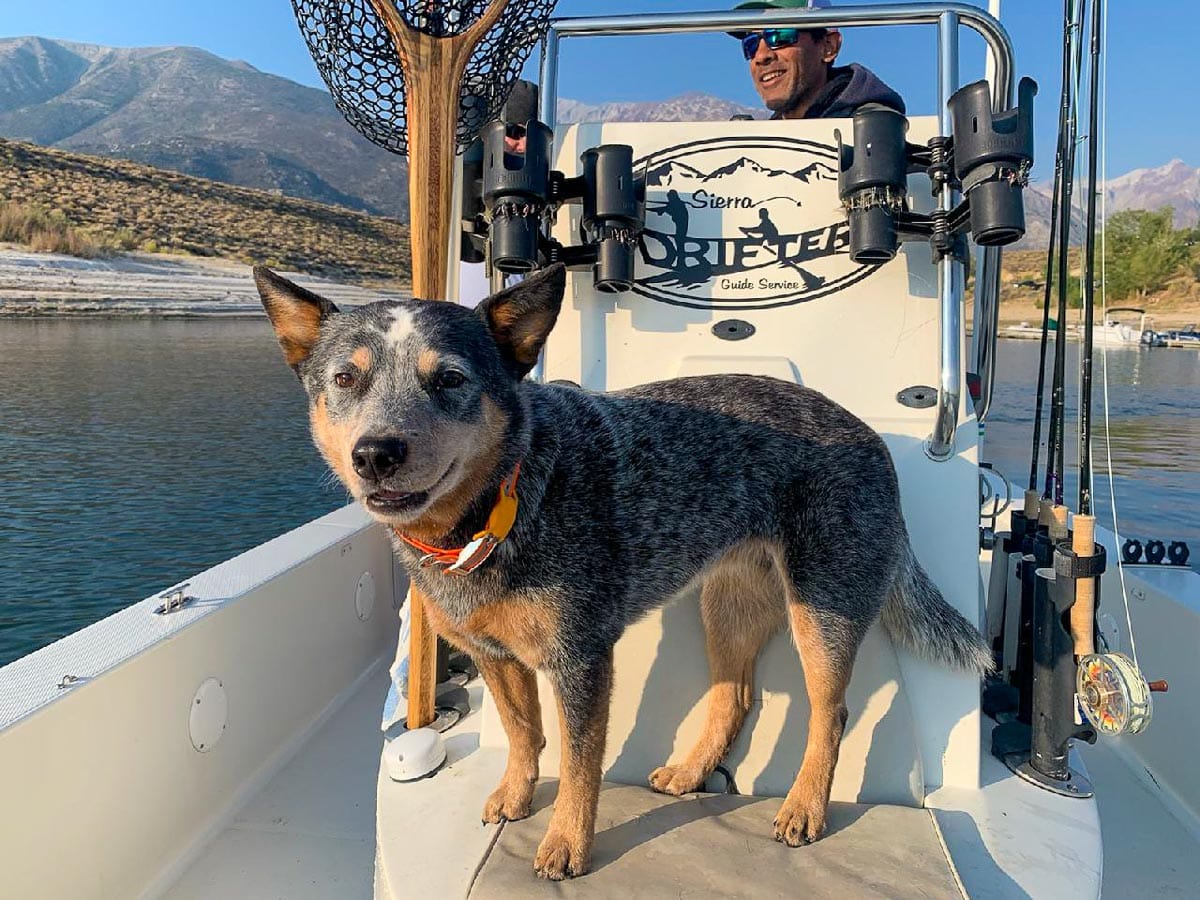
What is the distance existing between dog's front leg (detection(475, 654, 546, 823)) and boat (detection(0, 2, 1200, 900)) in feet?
0.28

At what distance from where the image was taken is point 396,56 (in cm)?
252

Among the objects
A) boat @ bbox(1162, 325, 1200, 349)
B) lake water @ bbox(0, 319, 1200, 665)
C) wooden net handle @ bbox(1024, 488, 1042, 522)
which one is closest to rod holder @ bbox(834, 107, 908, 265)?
wooden net handle @ bbox(1024, 488, 1042, 522)

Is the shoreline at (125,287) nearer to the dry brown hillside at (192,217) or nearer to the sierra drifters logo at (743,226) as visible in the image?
the dry brown hillside at (192,217)

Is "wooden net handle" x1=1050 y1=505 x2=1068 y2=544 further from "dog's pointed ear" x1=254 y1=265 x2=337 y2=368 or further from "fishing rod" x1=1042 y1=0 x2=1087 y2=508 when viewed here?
"dog's pointed ear" x1=254 y1=265 x2=337 y2=368

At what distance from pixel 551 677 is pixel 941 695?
132 centimetres

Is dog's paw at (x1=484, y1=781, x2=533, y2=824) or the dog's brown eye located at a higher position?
the dog's brown eye

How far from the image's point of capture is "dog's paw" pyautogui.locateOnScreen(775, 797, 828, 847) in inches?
76.1

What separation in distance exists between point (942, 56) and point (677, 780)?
2.67 meters

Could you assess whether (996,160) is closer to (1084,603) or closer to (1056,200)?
(1056,200)

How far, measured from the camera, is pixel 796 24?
2686 millimetres

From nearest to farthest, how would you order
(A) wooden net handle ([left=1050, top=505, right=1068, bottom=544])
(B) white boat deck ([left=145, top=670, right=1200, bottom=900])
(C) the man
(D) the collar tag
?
(D) the collar tag < (B) white boat deck ([left=145, top=670, right=1200, bottom=900]) < (A) wooden net handle ([left=1050, top=505, right=1068, bottom=544]) < (C) the man

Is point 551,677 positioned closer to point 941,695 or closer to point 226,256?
point 941,695

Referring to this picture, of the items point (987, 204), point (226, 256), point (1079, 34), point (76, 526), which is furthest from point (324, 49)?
point (226, 256)

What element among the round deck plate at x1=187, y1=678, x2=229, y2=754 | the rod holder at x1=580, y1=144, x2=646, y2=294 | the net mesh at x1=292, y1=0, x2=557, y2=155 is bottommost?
the round deck plate at x1=187, y1=678, x2=229, y2=754
